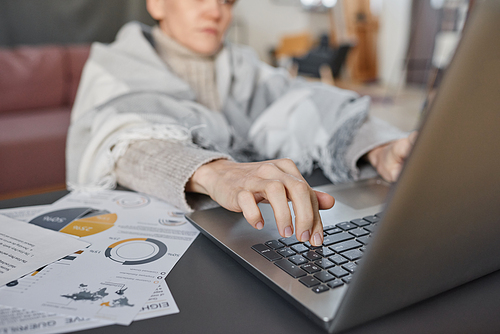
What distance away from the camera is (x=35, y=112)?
1.76 meters

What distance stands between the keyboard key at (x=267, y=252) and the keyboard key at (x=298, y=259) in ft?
0.04

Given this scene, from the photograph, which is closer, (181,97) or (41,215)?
(41,215)

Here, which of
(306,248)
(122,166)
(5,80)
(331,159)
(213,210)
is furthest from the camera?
(5,80)

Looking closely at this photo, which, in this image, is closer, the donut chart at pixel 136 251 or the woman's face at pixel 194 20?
the donut chart at pixel 136 251

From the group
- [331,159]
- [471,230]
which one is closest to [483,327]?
[471,230]

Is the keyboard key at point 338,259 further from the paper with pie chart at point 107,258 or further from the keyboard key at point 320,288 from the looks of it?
the paper with pie chart at point 107,258

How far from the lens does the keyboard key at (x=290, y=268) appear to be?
33 cm

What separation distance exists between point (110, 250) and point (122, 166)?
23 cm

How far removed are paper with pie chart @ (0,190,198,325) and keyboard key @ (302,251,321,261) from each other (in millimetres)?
135

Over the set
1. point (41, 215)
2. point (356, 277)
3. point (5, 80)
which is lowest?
point (5, 80)

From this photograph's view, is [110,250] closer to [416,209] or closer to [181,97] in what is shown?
[416,209]

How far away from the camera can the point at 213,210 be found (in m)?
0.48

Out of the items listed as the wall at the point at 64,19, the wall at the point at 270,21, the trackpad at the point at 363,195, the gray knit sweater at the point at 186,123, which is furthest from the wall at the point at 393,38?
the trackpad at the point at 363,195

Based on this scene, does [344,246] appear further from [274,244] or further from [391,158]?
[391,158]
